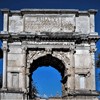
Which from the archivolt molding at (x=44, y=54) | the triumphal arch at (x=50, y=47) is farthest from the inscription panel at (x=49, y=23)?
the archivolt molding at (x=44, y=54)

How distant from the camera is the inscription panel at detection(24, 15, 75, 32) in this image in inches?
1209

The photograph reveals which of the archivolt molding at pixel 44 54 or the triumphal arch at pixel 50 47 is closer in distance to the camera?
the triumphal arch at pixel 50 47

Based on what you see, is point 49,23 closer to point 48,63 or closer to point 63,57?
point 63,57

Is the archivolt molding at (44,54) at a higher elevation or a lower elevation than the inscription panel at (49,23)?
lower

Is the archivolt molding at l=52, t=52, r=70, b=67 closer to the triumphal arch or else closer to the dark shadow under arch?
the triumphal arch

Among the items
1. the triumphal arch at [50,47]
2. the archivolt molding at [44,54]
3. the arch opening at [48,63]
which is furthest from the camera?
the arch opening at [48,63]

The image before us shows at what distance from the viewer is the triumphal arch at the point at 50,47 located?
29.7m

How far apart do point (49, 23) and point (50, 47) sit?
173 centimetres

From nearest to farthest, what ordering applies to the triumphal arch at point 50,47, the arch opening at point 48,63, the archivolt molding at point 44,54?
the triumphal arch at point 50,47 < the archivolt molding at point 44,54 < the arch opening at point 48,63

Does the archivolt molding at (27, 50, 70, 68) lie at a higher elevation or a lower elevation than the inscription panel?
lower

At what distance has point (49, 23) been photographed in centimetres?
3086

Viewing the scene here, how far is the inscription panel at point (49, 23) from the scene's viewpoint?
30.7m

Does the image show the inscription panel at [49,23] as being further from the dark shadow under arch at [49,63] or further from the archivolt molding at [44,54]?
the dark shadow under arch at [49,63]

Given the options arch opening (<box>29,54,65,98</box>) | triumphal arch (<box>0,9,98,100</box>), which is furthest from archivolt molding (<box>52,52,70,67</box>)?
arch opening (<box>29,54,65,98</box>)
